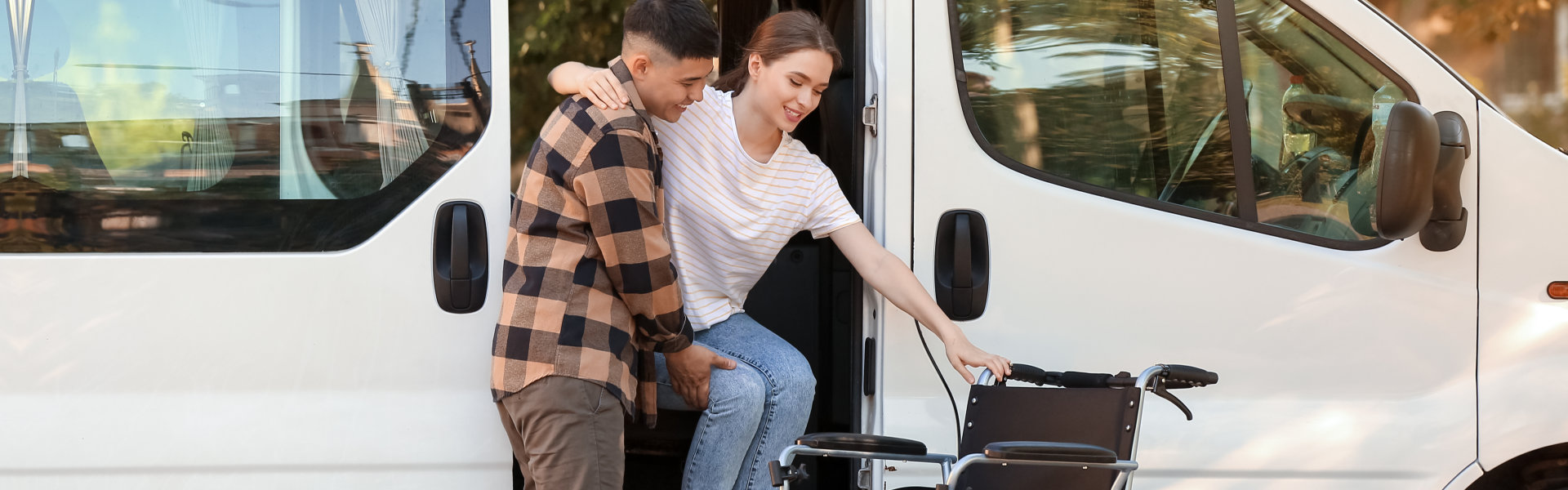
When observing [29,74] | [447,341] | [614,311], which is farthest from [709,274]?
[29,74]

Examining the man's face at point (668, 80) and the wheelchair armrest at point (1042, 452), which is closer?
the wheelchair armrest at point (1042, 452)

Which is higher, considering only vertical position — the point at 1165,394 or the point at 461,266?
the point at 461,266

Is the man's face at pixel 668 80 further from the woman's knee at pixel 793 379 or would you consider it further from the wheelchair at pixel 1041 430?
the wheelchair at pixel 1041 430

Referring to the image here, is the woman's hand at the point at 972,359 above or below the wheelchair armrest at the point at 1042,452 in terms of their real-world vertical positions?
above

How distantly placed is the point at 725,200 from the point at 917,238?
44 cm

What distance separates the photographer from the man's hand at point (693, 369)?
2.41 meters

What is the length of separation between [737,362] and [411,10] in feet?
3.46

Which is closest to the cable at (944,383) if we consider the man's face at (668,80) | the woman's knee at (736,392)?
the woman's knee at (736,392)

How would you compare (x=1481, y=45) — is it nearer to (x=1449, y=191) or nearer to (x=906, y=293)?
(x=1449, y=191)

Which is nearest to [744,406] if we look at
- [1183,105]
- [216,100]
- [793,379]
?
[793,379]

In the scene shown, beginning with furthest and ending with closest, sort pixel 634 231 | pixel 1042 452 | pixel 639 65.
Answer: pixel 639 65
pixel 634 231
pixel 1042 452

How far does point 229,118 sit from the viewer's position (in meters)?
2.46

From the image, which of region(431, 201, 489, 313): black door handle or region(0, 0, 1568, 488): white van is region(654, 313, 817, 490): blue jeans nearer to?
region(0, 0, 1568, 488): white van

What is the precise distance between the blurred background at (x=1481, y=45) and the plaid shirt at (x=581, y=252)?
298 centimetres
